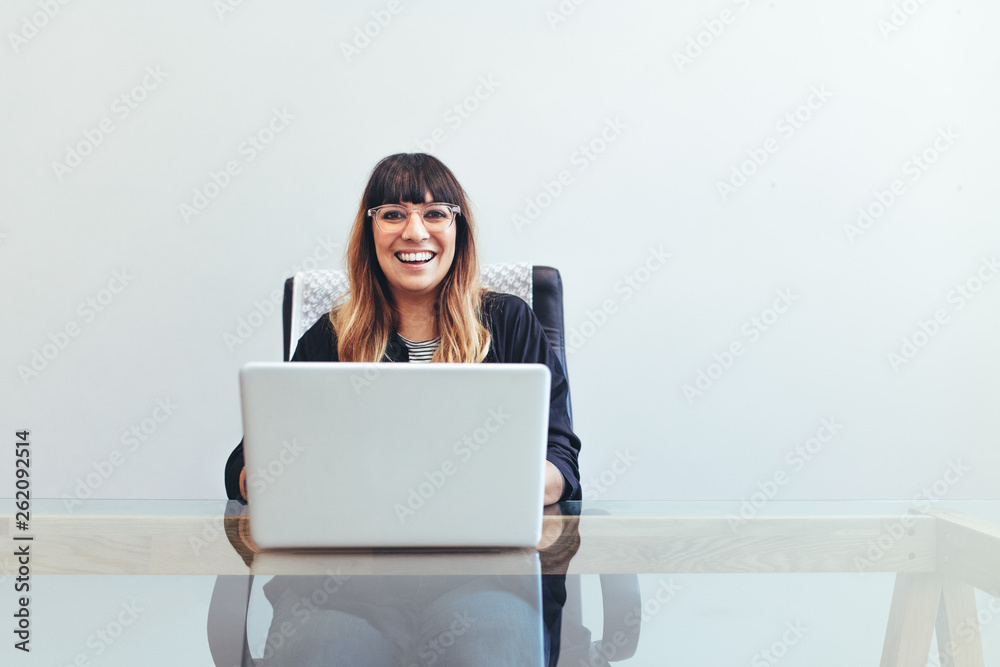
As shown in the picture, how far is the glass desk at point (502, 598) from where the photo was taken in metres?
0.91

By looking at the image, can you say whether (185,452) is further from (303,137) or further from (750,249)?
(750,249)

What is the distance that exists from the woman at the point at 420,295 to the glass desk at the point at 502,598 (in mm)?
638

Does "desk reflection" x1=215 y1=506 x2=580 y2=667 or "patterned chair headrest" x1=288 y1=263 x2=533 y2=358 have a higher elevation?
"patterned chair headrest" x1=288 y1=263 x2=533 y2=358

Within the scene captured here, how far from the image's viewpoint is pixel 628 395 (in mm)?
2596

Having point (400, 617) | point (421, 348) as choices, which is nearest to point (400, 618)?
point (400, 617)

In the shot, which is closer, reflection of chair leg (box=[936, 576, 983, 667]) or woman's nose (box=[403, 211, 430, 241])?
reflection of chair leg (box=[936, 576, 983, 667])

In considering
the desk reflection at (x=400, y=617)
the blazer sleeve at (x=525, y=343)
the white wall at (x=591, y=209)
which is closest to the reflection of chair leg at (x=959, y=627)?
the desk reflection at (x=400, y=617)

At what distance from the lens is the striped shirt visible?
1710mm

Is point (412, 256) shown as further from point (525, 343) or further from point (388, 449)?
point (388, 449)

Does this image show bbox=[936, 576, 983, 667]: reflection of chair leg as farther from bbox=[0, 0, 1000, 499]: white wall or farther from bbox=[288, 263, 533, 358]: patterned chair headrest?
bbox=[0, 0, 1000, 499]: white wall

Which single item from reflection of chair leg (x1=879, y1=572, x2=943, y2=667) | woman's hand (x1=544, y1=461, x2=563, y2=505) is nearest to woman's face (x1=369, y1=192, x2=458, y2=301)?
woman's hand (x1=544, y1=461, x2=563, y2=505)

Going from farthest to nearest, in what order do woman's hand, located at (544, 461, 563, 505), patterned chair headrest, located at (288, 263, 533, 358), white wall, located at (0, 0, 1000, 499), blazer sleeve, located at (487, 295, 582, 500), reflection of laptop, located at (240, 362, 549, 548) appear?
white wall, located at (0, 0, 1000, 499)
patterned chair headrest, located at (288, 263, 533, 358)
blazer sleeve, located at (487, 295, 582, 500)
woman's hand, located at (544, 461, 563, 505)
reflection of laptop, located at (240, 362, 549, 548)

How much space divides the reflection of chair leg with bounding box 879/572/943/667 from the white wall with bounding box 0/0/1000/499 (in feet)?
4.98

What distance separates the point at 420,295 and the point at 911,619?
1.17m
